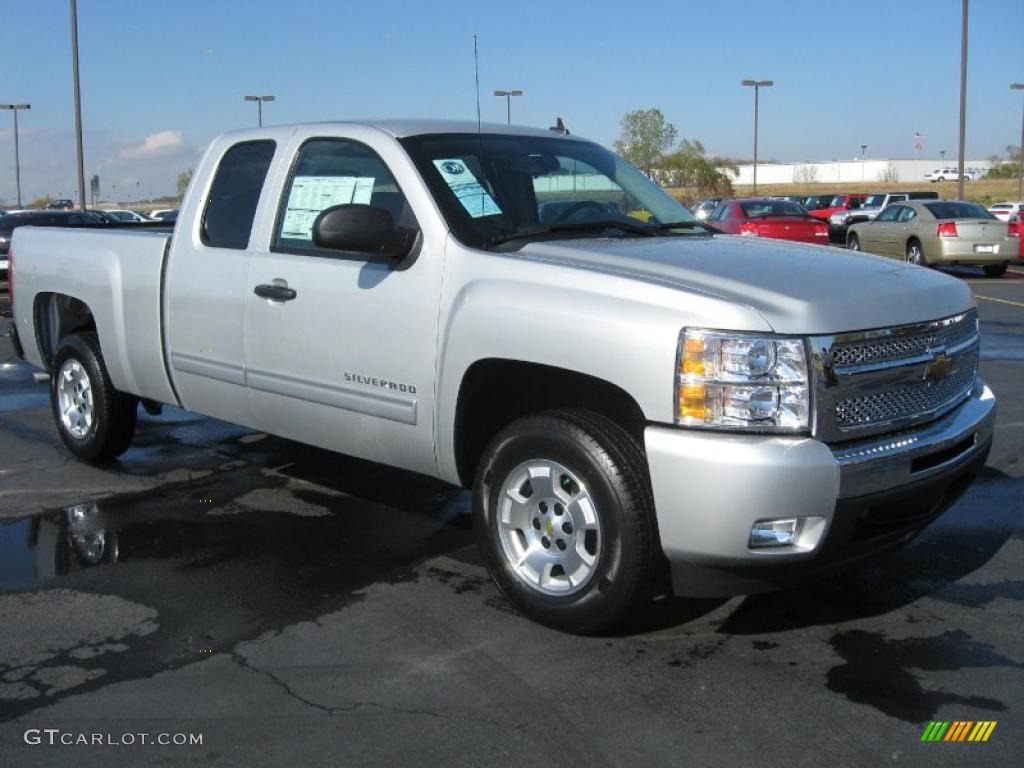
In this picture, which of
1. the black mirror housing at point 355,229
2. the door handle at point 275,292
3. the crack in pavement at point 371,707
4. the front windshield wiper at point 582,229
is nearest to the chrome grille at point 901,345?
the front windshield wiper at point 582,229

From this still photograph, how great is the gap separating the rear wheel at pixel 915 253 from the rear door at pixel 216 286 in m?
18.4

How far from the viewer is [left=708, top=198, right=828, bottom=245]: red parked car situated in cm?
1970

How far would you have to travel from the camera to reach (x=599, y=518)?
3.81 meters

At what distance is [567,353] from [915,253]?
1971 centimetres

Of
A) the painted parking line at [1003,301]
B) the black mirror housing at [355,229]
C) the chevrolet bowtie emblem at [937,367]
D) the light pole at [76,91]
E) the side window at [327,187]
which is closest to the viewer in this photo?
the chevrolet bowtie emblem at [937,367]

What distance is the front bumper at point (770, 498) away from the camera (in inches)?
136

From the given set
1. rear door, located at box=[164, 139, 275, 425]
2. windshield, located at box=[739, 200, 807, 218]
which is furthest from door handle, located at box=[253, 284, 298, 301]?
windshield, located at box=[739, 200, 807, 218]

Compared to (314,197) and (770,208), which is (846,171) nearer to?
(770,208)

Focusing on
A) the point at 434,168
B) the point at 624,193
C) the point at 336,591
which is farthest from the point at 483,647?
the point at 624,193

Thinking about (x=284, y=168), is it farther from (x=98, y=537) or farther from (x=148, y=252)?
(x=98, y=537)

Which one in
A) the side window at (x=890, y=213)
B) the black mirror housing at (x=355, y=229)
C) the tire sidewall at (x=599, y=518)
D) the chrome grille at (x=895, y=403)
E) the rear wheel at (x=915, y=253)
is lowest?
the tire sidewall at (x=599, y=518)

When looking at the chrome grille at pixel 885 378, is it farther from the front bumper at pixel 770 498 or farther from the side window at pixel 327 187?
the side window at pixel 327 187

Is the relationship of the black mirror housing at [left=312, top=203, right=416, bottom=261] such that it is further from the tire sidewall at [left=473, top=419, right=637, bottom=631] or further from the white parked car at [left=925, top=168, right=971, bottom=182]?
the white parked car at [left=925, top=168, right=971, bottom=182]

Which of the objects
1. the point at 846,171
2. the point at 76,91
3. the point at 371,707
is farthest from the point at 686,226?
the point at 846,171
